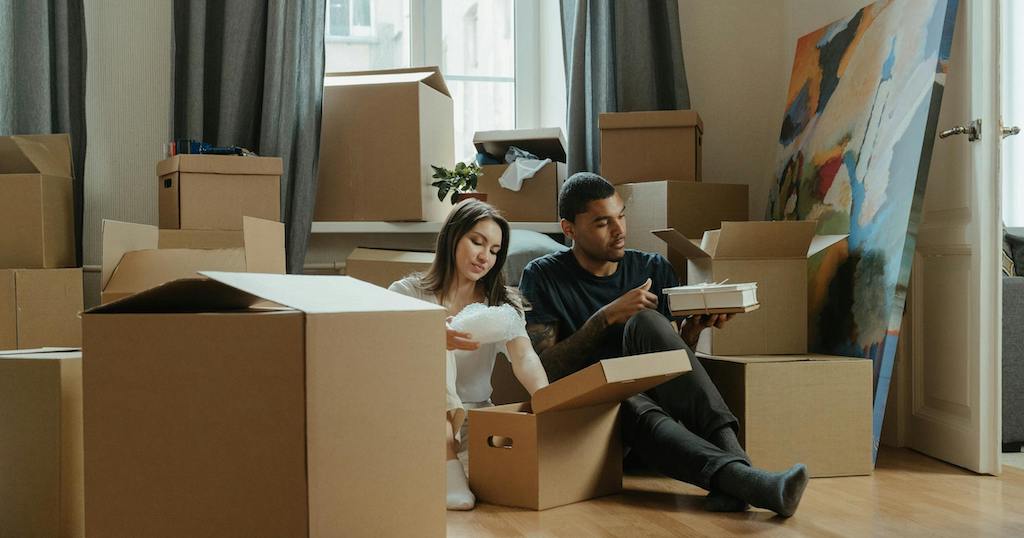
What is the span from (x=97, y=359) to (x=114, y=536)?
20 centimetres

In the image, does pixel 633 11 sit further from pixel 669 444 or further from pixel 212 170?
pixel 669 444

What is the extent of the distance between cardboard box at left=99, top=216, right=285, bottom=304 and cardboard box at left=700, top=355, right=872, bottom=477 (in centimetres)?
136

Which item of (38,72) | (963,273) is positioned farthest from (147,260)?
(963,273)

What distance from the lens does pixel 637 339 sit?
2.31 meters

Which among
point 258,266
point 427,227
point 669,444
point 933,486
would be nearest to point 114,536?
point 669,444

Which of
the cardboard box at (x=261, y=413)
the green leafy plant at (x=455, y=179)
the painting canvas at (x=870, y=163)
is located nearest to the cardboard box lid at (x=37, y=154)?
the green leafy plant at (x=455, y=179)

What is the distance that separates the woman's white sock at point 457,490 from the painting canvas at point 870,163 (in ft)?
3.67

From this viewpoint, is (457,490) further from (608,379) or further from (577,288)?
(577,288)

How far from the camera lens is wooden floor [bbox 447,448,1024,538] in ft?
6.15

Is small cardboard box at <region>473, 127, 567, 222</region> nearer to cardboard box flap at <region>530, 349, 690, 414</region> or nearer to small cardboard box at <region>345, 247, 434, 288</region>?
small cardboard box at <region>345, 247, 434, 288</region>

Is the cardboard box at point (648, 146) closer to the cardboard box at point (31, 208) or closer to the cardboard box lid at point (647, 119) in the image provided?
the cardboard box lid at point (647, 119)

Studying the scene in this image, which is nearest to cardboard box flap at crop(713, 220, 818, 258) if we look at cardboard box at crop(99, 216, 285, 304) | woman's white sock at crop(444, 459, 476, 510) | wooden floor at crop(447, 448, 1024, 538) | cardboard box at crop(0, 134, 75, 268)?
wooden floor at crop(447, 448, 1024, 538)

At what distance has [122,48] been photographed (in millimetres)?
3207

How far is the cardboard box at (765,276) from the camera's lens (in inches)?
98.4
